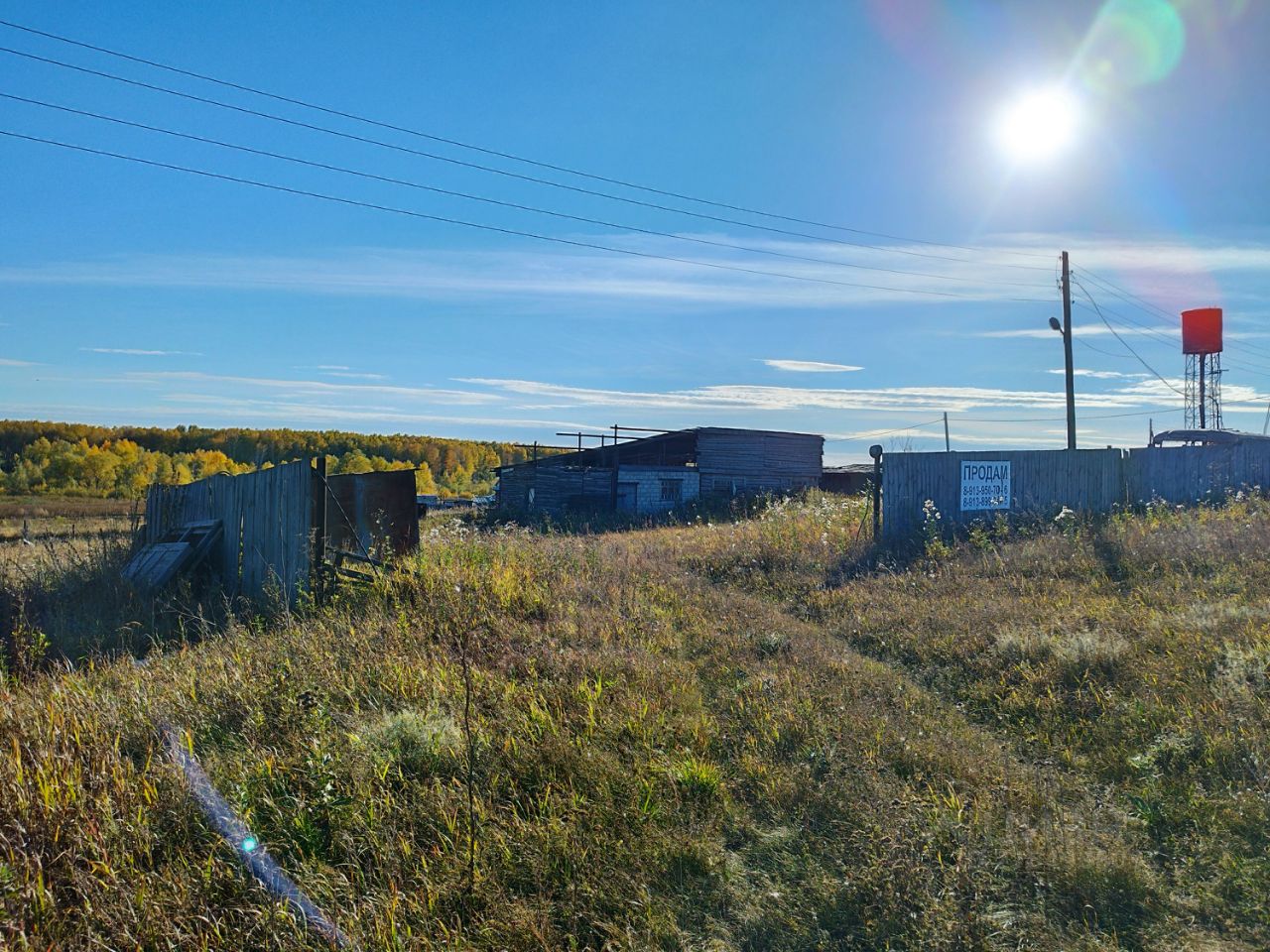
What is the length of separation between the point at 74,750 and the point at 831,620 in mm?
Result: 7289

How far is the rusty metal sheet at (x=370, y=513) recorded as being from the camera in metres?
9.36

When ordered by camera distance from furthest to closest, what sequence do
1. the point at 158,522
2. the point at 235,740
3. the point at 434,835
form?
the point at 158,522, the point at 235,740, the point at 434,835

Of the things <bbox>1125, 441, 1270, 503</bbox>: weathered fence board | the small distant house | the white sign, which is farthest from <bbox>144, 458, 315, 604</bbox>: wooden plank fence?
the small distant house

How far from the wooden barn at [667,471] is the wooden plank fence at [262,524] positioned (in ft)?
68.2

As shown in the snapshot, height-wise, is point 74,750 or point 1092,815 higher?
point 74,750

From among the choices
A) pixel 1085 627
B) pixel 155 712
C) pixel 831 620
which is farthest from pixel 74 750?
pixel 1085 627

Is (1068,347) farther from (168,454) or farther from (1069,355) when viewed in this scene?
(168,454)

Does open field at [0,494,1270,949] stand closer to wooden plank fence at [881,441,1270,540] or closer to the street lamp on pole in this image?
wooden plank fence at [881,441,1270,540]

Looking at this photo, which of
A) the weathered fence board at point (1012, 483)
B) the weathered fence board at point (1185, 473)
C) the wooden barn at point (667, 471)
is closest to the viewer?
the weathered fence board at point (1012, 483)

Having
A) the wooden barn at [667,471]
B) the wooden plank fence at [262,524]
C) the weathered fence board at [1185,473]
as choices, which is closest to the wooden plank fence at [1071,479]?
the weathered fence board at [1185,473]

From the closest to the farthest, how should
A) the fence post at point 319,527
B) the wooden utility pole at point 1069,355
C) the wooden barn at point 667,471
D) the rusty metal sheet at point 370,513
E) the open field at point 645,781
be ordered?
the open field at point 645,781 → the fence post at point 319,527 → the rusty metal sheet at point 370,513 → the wooden utility pole at point 1069,355 → the wooden barn at point 667,471

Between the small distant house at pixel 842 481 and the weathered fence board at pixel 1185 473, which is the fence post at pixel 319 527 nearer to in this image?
the weathered fence board at pixel 1185 473

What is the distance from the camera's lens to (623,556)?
1278 centimetres

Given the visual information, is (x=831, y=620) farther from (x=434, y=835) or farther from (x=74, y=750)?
(x=74, y=750)
